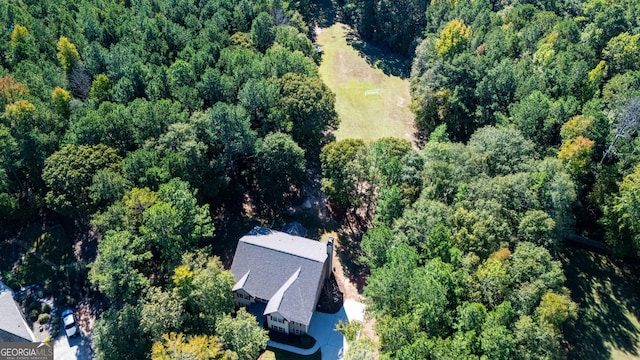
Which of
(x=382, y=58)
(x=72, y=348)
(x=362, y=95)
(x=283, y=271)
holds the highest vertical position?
(x=382, y=58)

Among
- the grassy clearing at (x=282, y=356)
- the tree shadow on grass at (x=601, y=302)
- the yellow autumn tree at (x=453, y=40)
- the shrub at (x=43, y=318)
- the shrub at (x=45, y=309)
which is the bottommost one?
the shrub at (x=43, y=318)

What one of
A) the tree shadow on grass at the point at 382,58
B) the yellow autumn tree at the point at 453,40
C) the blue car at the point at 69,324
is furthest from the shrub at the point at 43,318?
the tree shadow on grass at the point at 382,58

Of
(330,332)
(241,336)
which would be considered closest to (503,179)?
(330,332)

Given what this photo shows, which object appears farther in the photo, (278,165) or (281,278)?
(278,165)

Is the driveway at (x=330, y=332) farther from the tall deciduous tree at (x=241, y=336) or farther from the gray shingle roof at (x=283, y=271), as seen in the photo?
the tall deciduous tree at (x=241, y=336)

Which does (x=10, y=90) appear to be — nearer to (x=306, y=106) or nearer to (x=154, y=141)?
(x=154, y=141)

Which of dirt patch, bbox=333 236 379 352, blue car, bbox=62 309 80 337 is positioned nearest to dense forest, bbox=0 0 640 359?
dirt patch, bbox=333 236 379 352

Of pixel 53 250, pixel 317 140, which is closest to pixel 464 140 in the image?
pixel 317 140
